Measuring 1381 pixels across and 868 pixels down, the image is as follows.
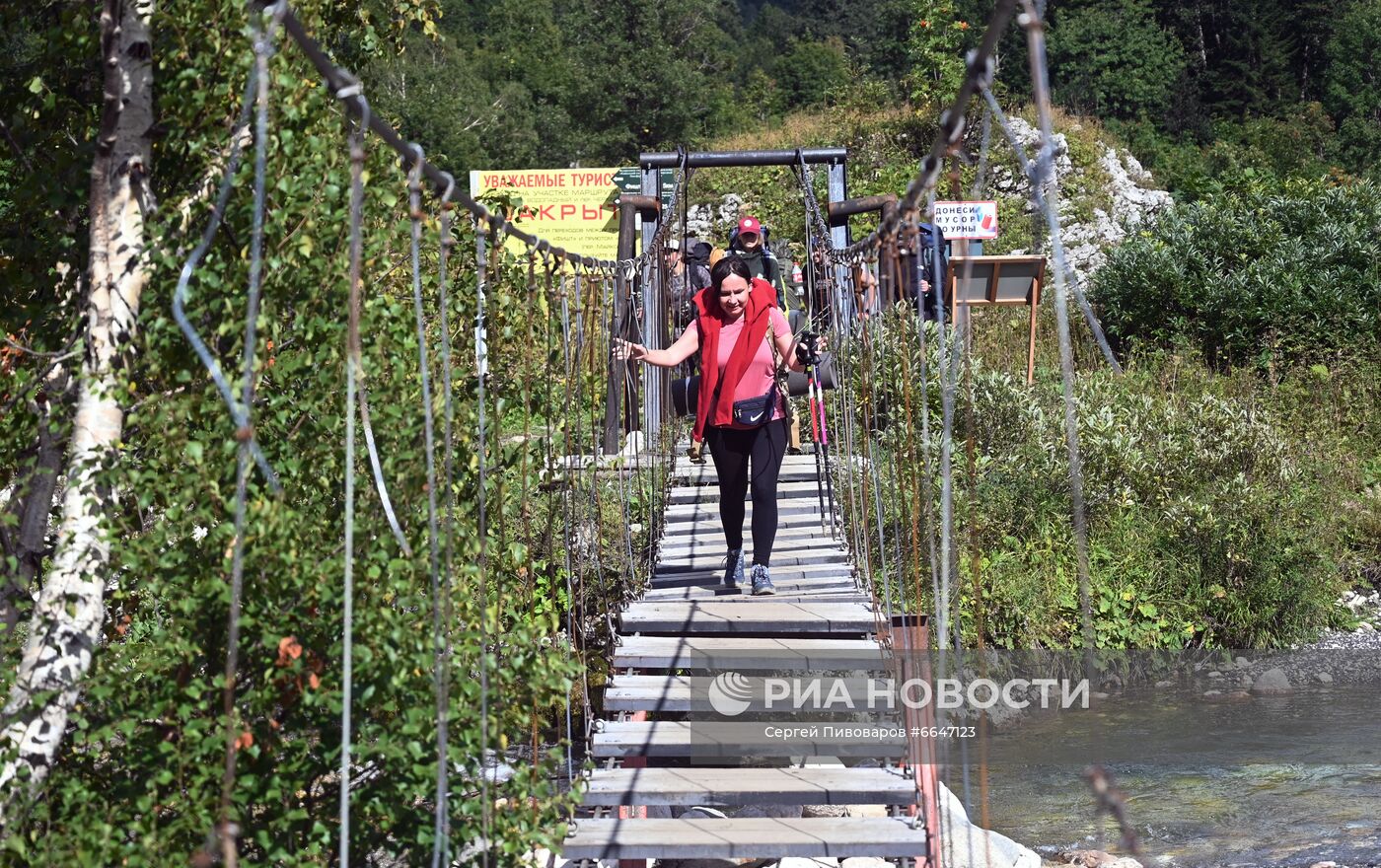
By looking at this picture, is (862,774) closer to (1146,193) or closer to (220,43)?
(220,43)

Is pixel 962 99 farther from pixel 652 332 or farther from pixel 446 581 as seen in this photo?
pixel 652 332

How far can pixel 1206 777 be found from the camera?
A: 7.12m

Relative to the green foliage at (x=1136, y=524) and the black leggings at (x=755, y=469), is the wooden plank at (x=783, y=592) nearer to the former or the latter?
the black leggings at (x=755, y=469)

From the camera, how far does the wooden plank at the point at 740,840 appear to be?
3805 millimetres

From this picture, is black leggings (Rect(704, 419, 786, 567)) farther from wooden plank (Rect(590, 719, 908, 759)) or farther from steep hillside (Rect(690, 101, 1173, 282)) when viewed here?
steep hillside (Rect(690, 101, 1173, 282))

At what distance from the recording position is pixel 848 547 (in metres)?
6.21

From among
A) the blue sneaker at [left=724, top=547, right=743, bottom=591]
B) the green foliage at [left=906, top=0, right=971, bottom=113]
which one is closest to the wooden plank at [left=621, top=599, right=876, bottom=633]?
the blue sneaker at [left=724, top=547, right=743, bottom=591]

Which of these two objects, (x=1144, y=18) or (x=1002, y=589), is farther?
(x=1144, y=18)

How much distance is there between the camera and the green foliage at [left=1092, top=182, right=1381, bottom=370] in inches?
465

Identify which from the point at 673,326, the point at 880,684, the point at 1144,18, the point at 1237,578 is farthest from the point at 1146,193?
the point at 1144,18

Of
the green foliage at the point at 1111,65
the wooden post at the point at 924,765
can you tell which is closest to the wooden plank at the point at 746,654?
the wooden post at the point at 924,765

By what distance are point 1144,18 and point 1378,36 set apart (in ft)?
20.5

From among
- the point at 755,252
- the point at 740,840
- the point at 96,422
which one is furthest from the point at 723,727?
the point at 755,252

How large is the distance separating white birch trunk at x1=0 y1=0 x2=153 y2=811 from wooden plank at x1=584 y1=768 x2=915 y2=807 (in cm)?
153
